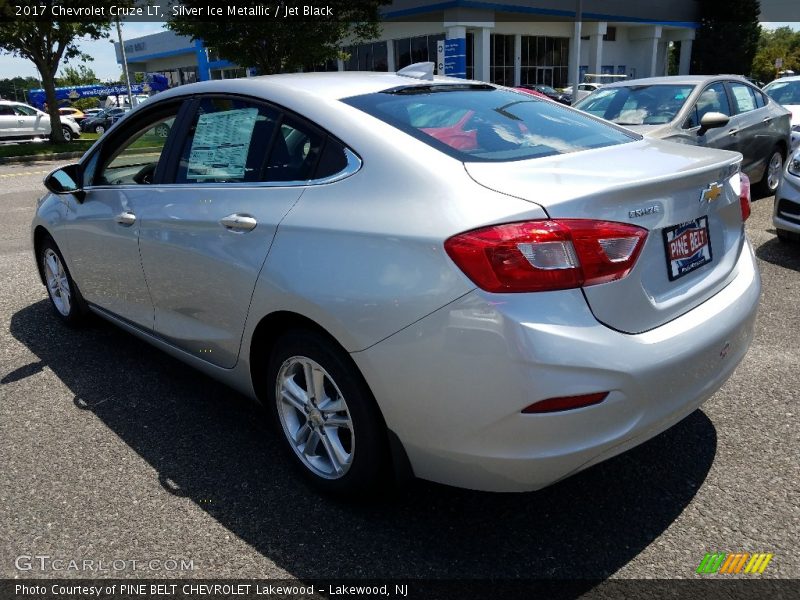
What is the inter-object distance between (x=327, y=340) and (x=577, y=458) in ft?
3.10

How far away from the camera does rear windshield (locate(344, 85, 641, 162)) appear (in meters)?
2.50

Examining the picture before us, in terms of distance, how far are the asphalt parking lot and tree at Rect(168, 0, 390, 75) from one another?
18.9 meters

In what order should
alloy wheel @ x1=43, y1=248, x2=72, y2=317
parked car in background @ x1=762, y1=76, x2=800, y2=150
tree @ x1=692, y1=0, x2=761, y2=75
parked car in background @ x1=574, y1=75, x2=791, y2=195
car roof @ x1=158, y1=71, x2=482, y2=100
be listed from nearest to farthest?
car roof @ x1=158, y1=71, x2=482, y2=100 < alloy wheel @ x1=43, y1=248, x2=72, y2=317 < parked car in background @ x1=574, y1=75, x2=791, y2=195 < parked car in background @ x1=762, y1=76, x2=800, y2=150 < tree @ x1=692, y1=0, x2=761, y2=75

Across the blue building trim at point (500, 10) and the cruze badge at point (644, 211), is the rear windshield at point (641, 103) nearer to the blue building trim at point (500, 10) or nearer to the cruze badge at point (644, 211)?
the cruze badge at point (644, 211)

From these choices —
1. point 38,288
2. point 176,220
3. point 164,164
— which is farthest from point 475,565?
point 38,288

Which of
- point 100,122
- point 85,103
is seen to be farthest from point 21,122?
point 85,103

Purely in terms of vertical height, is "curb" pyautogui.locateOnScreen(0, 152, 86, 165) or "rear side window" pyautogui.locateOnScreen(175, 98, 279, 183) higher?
"rear side window" pyautogui.locateOnScreen(175, 98, 279, 183)

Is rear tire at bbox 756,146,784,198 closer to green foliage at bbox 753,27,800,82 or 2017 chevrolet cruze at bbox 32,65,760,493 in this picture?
2017 chevrolet cruze at bbox 32,65,760,493

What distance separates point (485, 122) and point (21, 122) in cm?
3033

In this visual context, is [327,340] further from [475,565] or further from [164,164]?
[164,164]

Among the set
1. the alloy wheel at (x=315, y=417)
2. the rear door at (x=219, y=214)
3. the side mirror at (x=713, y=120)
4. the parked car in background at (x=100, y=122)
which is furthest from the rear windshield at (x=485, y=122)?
the parked car in background at (x=100, y=122)

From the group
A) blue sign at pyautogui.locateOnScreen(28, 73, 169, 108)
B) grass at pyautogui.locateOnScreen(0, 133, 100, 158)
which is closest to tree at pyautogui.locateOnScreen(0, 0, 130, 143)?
grass at pyautogui.locateOnScreen(0, 133, 100, 158)

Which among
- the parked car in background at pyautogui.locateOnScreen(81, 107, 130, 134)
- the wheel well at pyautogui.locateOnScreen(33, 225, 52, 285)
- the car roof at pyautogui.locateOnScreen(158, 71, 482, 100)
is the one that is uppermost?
the car roof at pyautogui.locateOnScreen(158, 71, 482, 100)

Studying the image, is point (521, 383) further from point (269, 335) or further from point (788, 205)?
point (788, 205)
